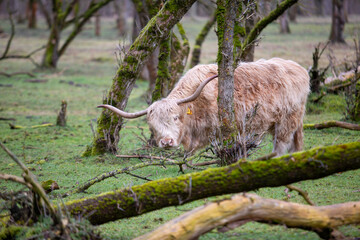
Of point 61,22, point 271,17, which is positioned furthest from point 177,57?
point 61,22

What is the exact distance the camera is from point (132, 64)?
24.4ft

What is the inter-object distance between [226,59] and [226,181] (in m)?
2.12

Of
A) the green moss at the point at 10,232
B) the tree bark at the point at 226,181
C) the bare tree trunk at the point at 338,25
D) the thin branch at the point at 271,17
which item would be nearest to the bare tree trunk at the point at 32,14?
the bare tree trunk at the point at 338,25

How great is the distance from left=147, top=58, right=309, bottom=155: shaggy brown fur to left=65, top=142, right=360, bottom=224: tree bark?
2576 mm

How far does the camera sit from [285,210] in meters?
3.72

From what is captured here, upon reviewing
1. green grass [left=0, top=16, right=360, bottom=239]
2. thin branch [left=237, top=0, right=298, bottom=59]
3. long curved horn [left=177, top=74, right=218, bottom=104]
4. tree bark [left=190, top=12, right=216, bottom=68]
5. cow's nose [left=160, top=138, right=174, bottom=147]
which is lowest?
green grass [left=0, top=16, right=360, bottom=239]

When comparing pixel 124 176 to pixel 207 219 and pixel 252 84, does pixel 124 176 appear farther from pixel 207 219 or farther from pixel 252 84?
pixel 207 219

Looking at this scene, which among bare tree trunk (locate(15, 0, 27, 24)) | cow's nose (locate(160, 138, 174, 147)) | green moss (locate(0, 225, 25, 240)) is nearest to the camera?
green moss (locate(0, 225, 25, 240))

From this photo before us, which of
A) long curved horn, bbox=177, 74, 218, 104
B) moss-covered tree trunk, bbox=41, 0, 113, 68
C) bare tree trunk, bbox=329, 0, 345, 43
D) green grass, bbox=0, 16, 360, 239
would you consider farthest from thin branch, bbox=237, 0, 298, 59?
bare tree trunk, bbox=329, 0, 345, 43

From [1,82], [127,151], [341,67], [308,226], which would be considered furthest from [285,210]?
[1,82]

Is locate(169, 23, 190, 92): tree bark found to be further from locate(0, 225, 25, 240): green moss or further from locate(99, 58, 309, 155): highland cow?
locate(0, 225, 25, 240): green moss

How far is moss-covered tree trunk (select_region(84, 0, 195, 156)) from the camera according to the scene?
23.4ft

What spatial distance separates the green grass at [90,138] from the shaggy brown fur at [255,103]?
42 centimetres

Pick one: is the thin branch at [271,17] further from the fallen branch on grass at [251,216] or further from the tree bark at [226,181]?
the fallen branch on grass at [251,216]
